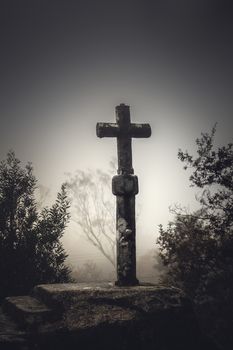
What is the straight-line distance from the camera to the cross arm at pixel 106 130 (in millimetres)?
9570

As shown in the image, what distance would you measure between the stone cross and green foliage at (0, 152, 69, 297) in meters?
2.95

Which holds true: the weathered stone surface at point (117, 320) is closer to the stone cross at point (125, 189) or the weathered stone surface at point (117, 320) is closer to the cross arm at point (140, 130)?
the stone cross at point (125, 189)

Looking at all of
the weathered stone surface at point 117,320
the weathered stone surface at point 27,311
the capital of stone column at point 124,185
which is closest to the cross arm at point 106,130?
the capital of stone column at point 124,185

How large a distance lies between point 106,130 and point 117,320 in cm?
497

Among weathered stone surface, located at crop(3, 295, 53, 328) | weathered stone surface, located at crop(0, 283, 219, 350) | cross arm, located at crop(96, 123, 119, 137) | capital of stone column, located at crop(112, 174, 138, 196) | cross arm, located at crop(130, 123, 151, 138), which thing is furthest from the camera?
cross arm, located at crop(130, 123, 151, 138)

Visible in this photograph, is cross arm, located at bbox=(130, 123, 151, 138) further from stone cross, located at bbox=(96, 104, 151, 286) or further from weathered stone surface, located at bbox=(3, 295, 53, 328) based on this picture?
weathered stone surface, located at bbox=(3, 295, 53, 328)

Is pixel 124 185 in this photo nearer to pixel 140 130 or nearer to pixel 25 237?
pixel 140 130

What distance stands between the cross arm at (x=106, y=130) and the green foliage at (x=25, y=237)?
3.20 m

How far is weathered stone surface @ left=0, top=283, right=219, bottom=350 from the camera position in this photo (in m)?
6.54

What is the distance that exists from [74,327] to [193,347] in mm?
2963

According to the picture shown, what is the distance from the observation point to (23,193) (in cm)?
1190

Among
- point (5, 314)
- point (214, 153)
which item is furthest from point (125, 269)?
point (214, 153)

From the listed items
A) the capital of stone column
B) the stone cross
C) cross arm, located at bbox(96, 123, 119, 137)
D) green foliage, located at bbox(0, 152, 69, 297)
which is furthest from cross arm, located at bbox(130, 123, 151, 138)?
green foliage, located at bbox(0, 152, 69, 297)

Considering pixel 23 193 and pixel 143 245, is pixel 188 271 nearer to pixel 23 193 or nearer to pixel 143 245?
pixel 23 193
